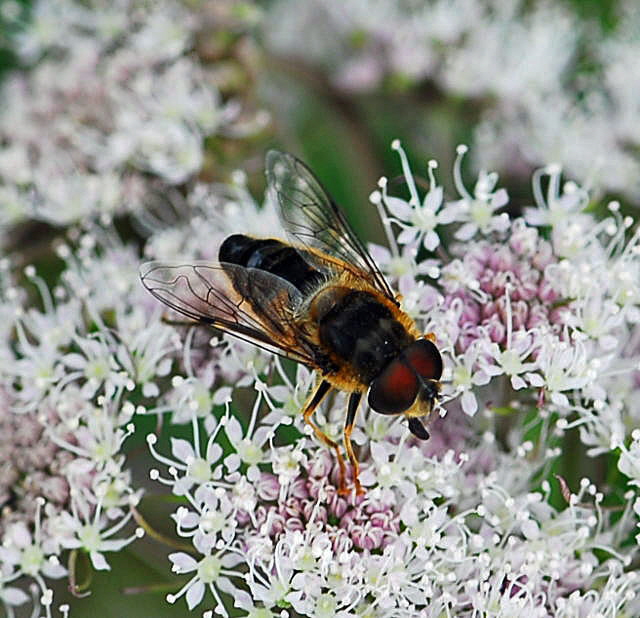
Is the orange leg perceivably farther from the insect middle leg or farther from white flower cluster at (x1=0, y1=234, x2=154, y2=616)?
white flower cluster at (x1=0, y1=234, x2=154, y2=616)

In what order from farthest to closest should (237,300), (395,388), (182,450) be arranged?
(182,450)
(237,300)
(395,388)

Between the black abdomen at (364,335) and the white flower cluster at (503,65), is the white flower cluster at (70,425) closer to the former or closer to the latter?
the black abdomen at (364,335)

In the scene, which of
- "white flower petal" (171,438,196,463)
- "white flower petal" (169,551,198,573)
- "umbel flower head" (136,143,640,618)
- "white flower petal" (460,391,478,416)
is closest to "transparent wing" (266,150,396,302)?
"umbel flower head" (136,143,640,618)

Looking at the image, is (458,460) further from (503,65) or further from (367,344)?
(503,65)

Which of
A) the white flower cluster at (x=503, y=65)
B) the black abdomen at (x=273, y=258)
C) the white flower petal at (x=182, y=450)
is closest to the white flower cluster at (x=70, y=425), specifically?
the white flower petal at (x=182, y=450)

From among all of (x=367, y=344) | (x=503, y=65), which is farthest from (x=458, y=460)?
(x=503, y=65)

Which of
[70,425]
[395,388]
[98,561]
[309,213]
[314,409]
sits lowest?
[98,561]
